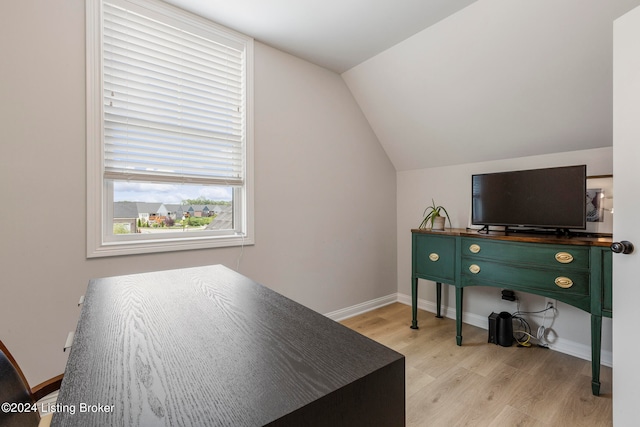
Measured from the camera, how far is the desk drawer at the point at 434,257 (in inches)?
96.8

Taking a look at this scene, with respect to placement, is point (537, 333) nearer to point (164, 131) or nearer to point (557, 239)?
point (557, 239)

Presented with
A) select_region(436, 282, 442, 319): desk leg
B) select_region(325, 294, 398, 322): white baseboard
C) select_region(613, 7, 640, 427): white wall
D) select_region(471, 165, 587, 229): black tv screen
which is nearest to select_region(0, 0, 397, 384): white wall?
select_region(325, 294, 398, 322): white baseboard

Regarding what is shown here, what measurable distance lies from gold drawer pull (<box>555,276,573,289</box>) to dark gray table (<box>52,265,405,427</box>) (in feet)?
6.04

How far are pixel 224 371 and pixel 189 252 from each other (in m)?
1.73

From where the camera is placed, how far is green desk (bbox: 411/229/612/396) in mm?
1743

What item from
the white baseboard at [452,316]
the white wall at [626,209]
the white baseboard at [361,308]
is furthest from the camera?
the white baseboard at [361,308]

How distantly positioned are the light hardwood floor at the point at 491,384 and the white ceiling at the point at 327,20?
2479 millimetres

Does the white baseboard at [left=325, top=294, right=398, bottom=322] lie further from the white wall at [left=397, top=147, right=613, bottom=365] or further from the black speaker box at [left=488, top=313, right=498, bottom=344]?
the black speaker box at [left=488, top=313, right=498, bottom=344]

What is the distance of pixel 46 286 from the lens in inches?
65.0

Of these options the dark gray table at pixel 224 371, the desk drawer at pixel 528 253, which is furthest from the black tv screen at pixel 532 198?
the dark gray table at pixel 224 371

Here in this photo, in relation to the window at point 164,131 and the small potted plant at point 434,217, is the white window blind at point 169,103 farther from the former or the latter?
the small potted plant at point 434,217

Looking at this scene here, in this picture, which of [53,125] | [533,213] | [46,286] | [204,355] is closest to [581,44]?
[533,213]

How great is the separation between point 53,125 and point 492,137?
3.12 m

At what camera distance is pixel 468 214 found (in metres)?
2.82
